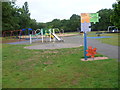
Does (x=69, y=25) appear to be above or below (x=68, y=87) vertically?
above

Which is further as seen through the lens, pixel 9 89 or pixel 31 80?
pixel 31 80

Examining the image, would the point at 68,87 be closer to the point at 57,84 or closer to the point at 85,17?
the point at 57,84

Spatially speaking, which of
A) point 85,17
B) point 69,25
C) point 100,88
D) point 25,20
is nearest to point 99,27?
point 69,25

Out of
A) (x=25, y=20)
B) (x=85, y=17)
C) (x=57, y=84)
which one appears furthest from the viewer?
(x=25, y=20)

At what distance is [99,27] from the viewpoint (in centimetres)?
7194

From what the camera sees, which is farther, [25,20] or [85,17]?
[25,20]

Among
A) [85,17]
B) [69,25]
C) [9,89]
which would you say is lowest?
[9,89]

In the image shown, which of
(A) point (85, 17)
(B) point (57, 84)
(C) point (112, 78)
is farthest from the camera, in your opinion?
(A) point (85, 17)

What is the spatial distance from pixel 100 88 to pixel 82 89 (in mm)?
462

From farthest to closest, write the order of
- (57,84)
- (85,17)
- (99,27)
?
(99,27) < (85,17) < (57,84)

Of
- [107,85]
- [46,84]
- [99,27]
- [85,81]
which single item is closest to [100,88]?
[107,85]

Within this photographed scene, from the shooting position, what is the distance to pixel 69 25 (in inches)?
3004

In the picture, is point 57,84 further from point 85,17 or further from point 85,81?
point 85,17

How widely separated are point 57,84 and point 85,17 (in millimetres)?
4687
